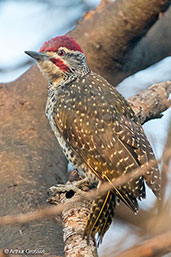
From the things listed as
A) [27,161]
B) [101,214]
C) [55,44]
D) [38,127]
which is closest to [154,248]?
[101,214]

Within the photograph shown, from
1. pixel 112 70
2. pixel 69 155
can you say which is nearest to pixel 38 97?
pixel 112 70

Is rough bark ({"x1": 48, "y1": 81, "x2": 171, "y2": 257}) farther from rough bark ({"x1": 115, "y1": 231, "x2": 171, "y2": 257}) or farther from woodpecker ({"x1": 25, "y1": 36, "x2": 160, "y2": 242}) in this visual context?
rough bark ({"x1": 115, "y1": 231, "x2": 171, "y2": 257})

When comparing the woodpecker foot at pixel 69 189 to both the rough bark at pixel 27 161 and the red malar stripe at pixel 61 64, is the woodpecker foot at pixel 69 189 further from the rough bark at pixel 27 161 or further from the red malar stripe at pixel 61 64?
the red malar stripe at pixel 61 64

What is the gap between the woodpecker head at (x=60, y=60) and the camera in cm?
430

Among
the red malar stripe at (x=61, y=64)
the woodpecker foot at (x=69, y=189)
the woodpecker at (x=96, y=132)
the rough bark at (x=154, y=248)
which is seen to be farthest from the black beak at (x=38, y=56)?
the rough bark at (x=154, y=248)

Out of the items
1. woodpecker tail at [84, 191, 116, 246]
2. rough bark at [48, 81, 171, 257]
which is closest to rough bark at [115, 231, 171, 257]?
rough bark at [48, 81, 171, 257]

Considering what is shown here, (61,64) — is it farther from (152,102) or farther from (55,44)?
(152,102)

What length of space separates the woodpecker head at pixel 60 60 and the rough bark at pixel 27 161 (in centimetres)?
58

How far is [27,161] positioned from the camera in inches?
160

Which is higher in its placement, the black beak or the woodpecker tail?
the black beak

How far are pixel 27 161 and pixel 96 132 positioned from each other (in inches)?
32.9

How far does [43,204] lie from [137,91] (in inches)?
71.5

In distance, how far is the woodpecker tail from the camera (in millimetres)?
3205

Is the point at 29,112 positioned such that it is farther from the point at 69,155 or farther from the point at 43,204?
the point at 43,204
